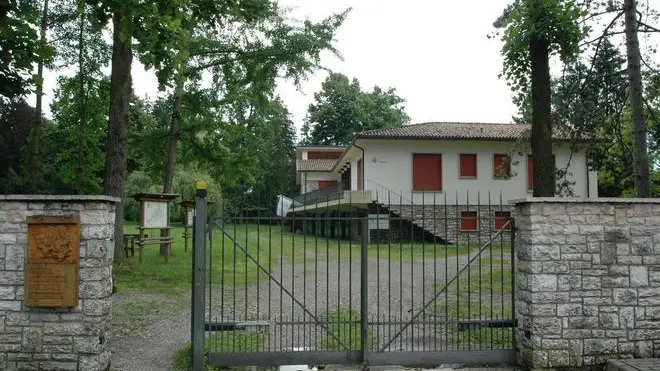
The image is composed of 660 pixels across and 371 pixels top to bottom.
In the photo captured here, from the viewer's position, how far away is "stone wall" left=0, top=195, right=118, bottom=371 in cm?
623

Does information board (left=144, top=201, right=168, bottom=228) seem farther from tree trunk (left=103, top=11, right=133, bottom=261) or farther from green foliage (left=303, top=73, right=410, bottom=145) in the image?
green foliage (left=303, top=73, right=410, bottom=145)

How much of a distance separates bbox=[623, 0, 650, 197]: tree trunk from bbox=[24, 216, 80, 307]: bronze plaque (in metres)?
8.78

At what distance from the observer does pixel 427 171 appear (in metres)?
30.9

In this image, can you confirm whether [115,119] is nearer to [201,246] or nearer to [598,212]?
[201,246]

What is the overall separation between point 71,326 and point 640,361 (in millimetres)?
6223

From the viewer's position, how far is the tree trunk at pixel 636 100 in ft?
32.3

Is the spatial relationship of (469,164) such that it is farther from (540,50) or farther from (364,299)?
(364,299)

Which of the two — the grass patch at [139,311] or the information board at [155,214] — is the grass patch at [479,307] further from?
the information board at [155,214]

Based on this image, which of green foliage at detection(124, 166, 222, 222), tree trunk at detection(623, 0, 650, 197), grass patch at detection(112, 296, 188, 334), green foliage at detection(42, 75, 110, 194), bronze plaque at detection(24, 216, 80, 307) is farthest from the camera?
green foliage at detection(124, 166, 222, 222)

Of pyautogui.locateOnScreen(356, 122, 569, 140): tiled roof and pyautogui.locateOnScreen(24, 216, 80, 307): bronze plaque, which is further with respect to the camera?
pyautogui.locateOnScreen(356, 122, 569, 140): tiled roof

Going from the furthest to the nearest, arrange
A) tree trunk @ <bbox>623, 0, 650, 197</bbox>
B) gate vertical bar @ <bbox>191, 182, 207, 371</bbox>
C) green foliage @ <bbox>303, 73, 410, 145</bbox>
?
green foliage @ <bbox>303, 73, 410, 145</bbox> < tree trunk @ <bbox>623, 0, 650, 197</bbox> < gate vertical bar @ <bbox>191, 182, 207, 371</bbox>

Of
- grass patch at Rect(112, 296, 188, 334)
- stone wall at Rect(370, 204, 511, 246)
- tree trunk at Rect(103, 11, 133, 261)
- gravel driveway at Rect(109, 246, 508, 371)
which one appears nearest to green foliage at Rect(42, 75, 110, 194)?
tree trunk at Rect(103, 11, 133, 261)

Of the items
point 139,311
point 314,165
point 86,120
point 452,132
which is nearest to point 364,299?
point 139,311

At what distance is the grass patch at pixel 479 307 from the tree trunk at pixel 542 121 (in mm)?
2356
